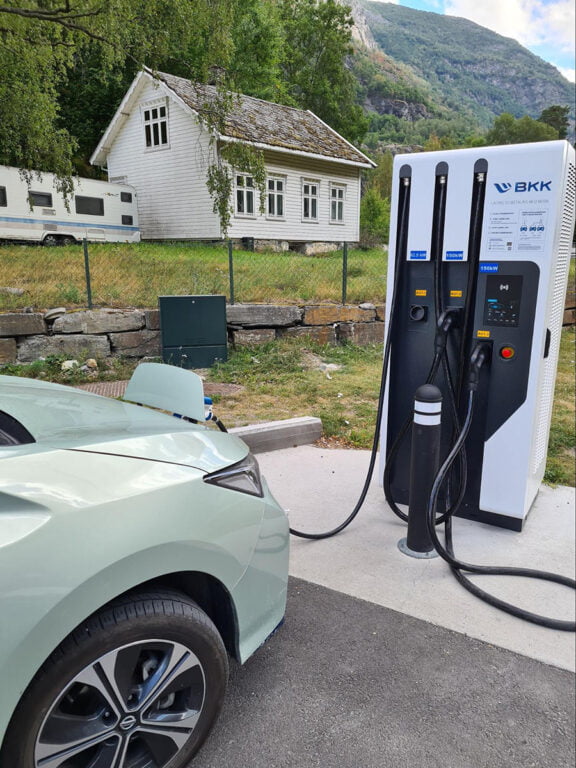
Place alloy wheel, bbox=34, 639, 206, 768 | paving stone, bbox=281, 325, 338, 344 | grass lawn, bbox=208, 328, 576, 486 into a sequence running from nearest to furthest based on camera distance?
alloy wheel, bbox=34, 639, 206, 768, grass lawn, bbox=208, 328, 576, 486, paving stone, bbox=281, 325, 338, 344

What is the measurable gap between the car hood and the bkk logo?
2.16 metres

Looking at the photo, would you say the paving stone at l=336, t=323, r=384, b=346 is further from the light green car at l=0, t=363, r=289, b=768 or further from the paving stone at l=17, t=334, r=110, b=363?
the light green car at l=0, t=363, r=289, b=768

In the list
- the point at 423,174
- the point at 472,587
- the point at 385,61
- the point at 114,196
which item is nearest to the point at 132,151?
the point at 114,196

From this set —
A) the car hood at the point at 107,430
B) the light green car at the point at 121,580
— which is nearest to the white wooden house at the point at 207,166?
the car hood at the point at 107,430

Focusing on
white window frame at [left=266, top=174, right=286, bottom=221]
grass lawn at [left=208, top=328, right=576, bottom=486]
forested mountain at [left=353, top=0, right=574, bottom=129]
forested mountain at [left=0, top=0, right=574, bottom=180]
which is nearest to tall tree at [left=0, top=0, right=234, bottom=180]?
forested mountain at [left=0, top=0, right=574, bottom=180]

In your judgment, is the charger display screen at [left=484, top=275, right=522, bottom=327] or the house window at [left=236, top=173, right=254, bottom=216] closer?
the charger display screen at [left=484, top=275, right=522, bottom=327]

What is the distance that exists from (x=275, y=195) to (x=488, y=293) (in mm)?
19180

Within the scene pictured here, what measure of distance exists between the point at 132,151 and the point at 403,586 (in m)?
22.8

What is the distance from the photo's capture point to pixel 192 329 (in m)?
7.82

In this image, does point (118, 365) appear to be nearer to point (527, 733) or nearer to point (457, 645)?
point (457, 645)

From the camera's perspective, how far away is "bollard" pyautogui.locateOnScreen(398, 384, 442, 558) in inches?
117

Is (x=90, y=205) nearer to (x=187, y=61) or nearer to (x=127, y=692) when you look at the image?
(x=187, y=61)

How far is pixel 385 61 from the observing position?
107 meters

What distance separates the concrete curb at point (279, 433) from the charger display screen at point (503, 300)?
2.27 m
